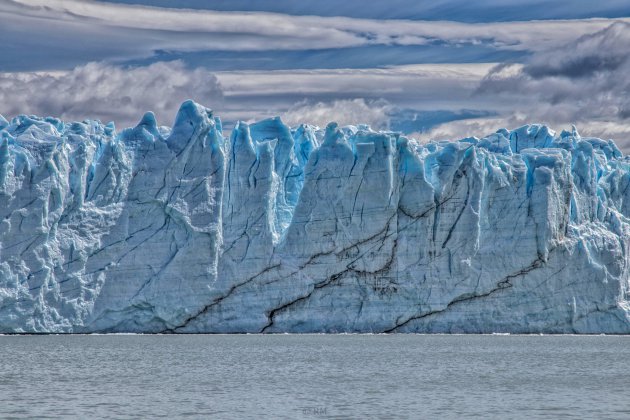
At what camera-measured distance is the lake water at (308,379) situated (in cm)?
1719

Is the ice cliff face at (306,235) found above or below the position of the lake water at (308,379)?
above

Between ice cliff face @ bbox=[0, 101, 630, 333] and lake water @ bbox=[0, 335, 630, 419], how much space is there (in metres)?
0.99

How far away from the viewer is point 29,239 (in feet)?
101

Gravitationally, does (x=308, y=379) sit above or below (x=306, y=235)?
below

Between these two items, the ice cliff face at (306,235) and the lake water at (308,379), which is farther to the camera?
the ice cliff face at (306,235)

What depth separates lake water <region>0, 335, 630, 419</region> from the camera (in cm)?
1719

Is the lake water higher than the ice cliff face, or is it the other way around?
the ice cliff face

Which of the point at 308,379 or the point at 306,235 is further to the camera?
the point at 306,235

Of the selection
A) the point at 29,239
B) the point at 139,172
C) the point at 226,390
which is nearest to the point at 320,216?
the point at 139,172

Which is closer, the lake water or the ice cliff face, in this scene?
the lake water

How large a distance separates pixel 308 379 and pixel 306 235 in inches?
435

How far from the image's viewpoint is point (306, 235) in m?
32.4

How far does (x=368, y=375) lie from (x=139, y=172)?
1285cm

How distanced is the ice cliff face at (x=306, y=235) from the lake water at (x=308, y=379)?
99 cm
